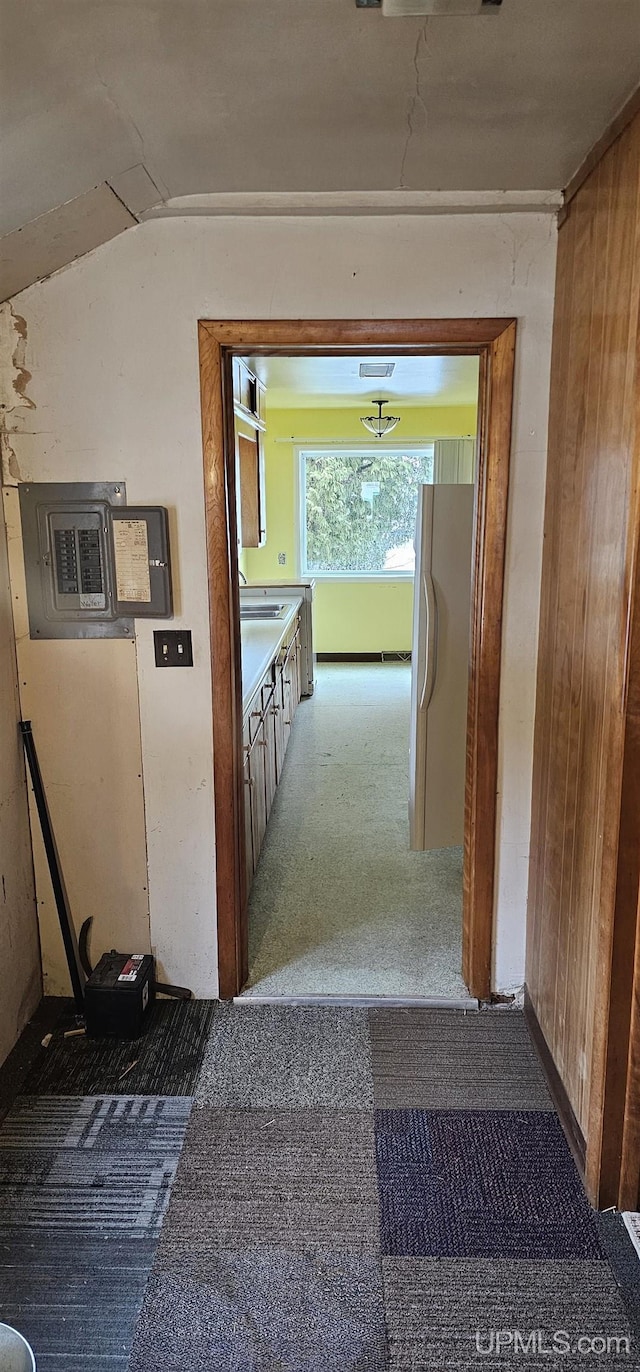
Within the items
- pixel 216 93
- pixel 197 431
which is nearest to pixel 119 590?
pixel 197 431

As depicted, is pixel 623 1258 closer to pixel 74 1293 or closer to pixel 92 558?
pixel 74 1293

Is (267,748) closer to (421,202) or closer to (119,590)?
(119,590)

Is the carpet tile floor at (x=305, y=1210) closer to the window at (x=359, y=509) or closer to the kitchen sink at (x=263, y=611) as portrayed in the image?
the kitchen sink at (x=263, y=611)

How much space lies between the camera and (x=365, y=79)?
1557 millimetres

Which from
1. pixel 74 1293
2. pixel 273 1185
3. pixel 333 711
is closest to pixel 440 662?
pixel 273 1185

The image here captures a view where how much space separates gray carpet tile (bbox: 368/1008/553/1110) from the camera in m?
2.18

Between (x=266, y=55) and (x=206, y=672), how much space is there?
1.50 meters

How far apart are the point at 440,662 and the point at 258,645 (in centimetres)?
122

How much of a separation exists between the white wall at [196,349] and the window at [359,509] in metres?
5.58

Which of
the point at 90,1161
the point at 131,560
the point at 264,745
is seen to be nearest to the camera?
the point at 90,1161

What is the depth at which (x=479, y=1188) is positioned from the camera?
1.89 metres

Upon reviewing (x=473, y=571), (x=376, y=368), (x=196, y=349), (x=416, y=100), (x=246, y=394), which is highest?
(x=376, y=368)

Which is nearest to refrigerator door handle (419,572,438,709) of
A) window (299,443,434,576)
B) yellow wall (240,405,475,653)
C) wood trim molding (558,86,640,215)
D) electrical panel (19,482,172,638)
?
electrical panel (19,482,172,638)

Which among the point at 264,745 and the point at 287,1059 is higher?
the point at 264,745
